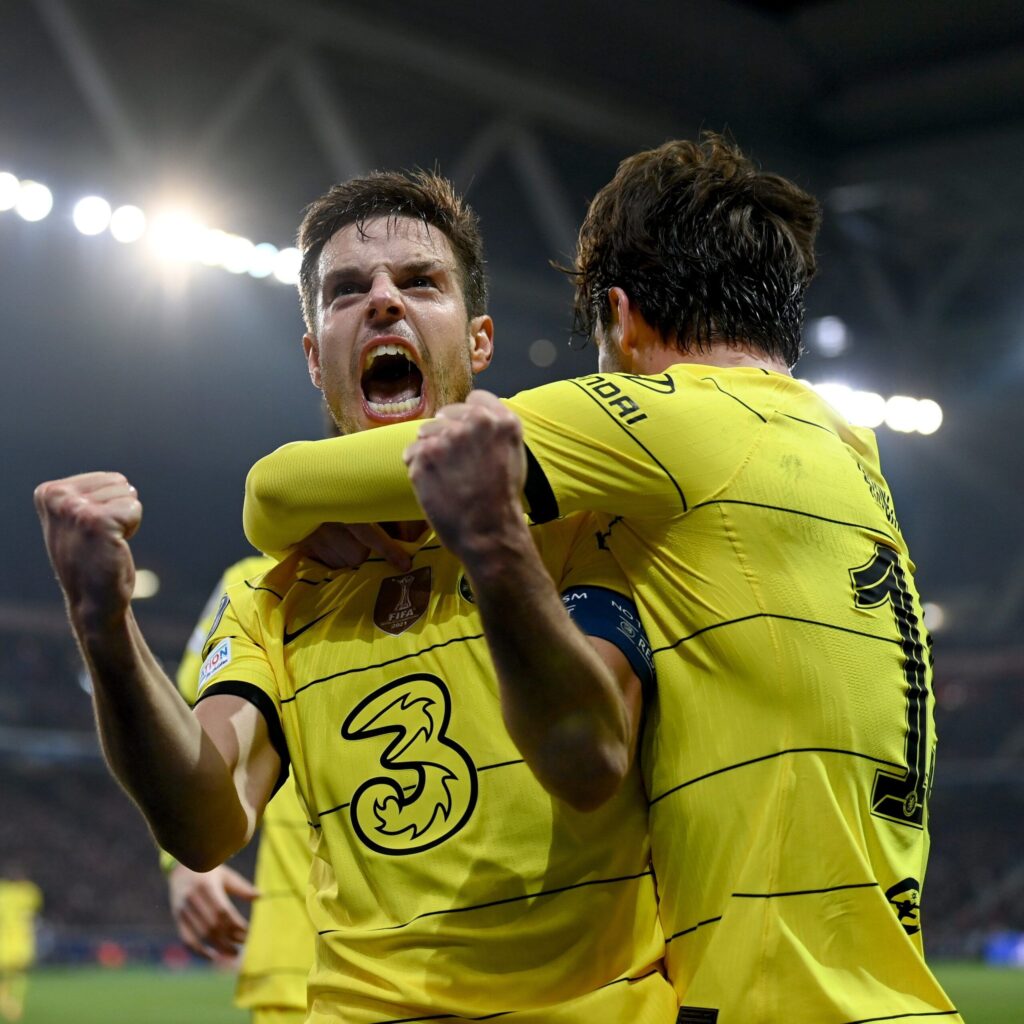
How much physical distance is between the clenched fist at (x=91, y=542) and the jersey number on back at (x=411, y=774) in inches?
21.9

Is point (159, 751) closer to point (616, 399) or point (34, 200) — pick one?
point (616, 399)

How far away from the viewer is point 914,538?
783 inches

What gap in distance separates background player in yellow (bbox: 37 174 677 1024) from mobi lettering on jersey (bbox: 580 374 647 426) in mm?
240

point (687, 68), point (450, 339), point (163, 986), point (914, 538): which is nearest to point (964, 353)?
point (914, 538)

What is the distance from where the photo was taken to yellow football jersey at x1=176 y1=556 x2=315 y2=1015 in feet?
12.1

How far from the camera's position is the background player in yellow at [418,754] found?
168 cm

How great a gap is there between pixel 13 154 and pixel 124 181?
3.82 ft

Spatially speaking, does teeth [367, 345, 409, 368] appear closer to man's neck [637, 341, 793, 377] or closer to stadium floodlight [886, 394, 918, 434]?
man's neck [637, 341, 793, 377]

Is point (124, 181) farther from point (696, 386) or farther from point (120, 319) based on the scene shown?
point (696, 386)

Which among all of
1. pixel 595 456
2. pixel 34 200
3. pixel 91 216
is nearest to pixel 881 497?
A: pixel 595 456

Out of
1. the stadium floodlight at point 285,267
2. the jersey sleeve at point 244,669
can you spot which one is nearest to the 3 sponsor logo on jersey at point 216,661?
the jersey sleeve at point 244,669

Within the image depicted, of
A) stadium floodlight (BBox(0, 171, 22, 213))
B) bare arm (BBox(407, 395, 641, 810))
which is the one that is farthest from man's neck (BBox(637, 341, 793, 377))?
stadium floodlight (BBox(0, 171, 22, 213))

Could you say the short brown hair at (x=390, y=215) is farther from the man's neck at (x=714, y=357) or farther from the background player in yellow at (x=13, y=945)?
the background player in yellow at (x=13, y=945)

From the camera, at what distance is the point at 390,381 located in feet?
8.43
